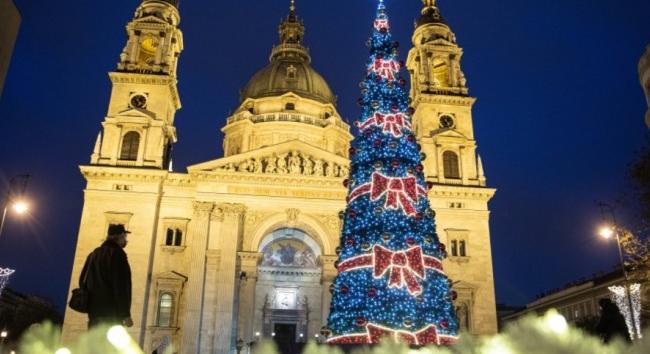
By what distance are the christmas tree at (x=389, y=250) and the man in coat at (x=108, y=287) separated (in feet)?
36.0

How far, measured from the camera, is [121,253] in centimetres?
709

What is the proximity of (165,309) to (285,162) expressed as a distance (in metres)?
11.8

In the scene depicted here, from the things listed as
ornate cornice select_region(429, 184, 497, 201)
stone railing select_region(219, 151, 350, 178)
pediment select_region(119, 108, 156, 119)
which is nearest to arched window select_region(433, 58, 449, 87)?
ornate cornice select_region(429, 184, 497, 201)

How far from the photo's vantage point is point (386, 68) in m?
21.8

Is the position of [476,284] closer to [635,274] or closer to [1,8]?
[635,274]

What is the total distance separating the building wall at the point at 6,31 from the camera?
158 inches

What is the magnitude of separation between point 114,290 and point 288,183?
93.1 feet

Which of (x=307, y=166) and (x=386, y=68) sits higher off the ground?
(x=307, y=166)

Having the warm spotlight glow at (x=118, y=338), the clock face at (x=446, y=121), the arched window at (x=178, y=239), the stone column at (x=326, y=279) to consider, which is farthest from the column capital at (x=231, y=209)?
the warm spotlight glow at (x=118, y=338)

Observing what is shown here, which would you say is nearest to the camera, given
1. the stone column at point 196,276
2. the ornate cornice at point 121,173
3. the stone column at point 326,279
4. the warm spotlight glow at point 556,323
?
the warm spotlight glow at point 556,323

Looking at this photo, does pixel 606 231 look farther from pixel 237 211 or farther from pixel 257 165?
pixel 257 165

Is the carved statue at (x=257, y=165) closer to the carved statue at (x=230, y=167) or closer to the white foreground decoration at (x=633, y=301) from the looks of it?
the carved statue at (x=230, y=167)

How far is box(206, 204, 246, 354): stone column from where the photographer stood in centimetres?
3103

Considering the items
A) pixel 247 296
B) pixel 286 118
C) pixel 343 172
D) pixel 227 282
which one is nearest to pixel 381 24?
pixel 343 172
